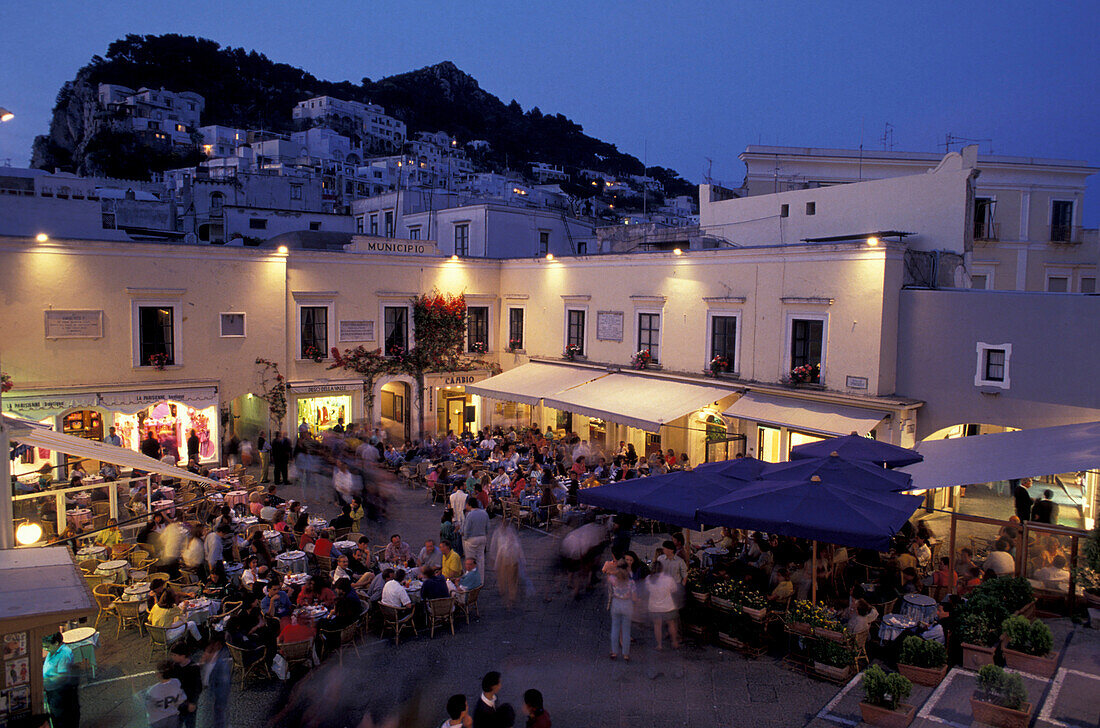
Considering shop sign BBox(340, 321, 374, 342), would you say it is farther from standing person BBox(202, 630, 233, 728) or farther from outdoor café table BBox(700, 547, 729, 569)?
standing person BBox(202, 630, 233, 728)

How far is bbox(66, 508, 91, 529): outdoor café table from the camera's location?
43.4ft

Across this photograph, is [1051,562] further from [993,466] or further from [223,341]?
[223,341]

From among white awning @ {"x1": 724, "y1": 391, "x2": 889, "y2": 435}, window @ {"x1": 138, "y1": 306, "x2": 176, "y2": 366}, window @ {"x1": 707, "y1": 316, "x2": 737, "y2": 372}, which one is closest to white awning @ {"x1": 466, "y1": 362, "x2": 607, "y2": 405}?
window @ {"x1": 707, "y1": 316, "x2": 737, "y2": 372}

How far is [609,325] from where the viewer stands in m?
21.3

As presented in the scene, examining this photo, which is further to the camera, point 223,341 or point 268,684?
point 223,341

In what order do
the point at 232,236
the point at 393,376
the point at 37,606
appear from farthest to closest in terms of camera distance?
the point at 232,236 → the point at 393,376 → the point at 37,606

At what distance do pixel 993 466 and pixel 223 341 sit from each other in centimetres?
1817

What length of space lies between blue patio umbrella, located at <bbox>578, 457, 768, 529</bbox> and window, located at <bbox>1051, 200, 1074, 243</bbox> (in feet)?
79.5

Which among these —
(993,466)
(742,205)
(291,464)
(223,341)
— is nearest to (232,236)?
(223,341)

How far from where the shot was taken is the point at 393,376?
74.3 feet

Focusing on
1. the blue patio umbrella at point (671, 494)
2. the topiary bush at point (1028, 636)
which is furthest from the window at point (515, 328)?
the topiary bush at point (1028, 636)

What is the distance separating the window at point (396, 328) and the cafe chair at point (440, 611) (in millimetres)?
13324

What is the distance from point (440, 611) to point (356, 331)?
1339cm

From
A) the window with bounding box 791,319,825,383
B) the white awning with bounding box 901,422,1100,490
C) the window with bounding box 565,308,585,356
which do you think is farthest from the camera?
the window with bounding box 565,308,585,356
